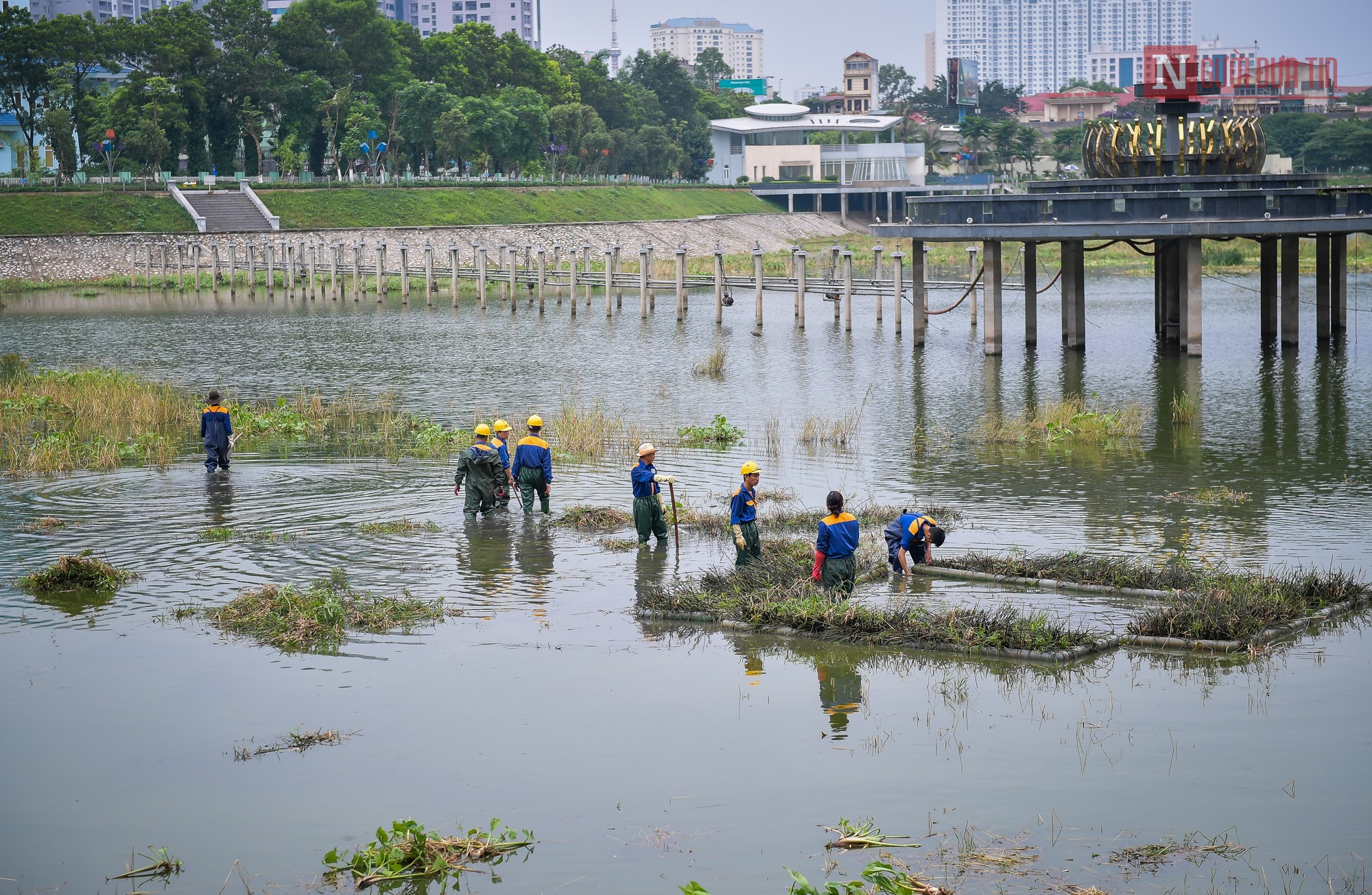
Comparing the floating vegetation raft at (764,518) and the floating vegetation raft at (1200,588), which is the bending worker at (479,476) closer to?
the floating vegetation raft at (764,518)

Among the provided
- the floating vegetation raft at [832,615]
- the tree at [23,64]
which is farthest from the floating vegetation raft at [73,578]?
the tree at [23,64]

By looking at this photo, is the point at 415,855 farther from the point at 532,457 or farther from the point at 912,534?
the point at 532,457

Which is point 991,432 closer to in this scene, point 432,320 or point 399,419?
point 399,419

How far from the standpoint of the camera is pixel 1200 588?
1366cm

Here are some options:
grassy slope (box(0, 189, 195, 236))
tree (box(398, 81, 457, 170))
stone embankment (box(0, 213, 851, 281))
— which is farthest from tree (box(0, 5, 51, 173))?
tree (box(398, 81, 457, 170))

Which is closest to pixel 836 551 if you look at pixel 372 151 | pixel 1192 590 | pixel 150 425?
pixel 1192 590

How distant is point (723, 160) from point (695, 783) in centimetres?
13709

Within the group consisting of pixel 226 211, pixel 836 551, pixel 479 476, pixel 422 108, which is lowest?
pixel 836 551

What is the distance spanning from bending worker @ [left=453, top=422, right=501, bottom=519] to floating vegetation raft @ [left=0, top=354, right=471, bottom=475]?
213 inches

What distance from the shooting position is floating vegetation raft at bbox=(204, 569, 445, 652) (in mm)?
13266

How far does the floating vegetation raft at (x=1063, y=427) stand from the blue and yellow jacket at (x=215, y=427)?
12.3m

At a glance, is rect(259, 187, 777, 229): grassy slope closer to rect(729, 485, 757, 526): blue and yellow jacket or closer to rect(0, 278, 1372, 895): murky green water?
rect(0, 278, 1372, 895): murky green water

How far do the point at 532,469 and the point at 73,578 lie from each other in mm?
5691

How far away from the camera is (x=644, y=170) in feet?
420
